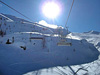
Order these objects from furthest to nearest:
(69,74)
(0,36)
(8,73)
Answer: (0,36)
(69,74)
(8,73)

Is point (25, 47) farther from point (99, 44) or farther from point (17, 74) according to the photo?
point (99, 44)

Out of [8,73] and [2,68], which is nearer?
[8,73]

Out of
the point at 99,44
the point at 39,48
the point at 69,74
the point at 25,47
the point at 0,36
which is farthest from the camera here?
the point at 99,44

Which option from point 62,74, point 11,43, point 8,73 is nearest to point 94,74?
point 62,74

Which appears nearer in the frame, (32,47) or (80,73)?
(80,73)

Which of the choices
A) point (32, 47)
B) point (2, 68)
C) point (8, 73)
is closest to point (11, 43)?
point (32, 47)

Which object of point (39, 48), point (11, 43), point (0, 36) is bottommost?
point (39, 48)

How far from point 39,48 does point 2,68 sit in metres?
5.35

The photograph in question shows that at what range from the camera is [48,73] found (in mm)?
5527

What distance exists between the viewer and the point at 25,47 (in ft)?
32.0

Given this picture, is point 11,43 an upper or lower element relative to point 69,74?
upper

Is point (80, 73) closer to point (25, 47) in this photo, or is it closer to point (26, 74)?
point (26, 74)

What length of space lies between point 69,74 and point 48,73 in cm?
161

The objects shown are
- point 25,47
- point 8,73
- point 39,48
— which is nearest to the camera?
point 8,73
